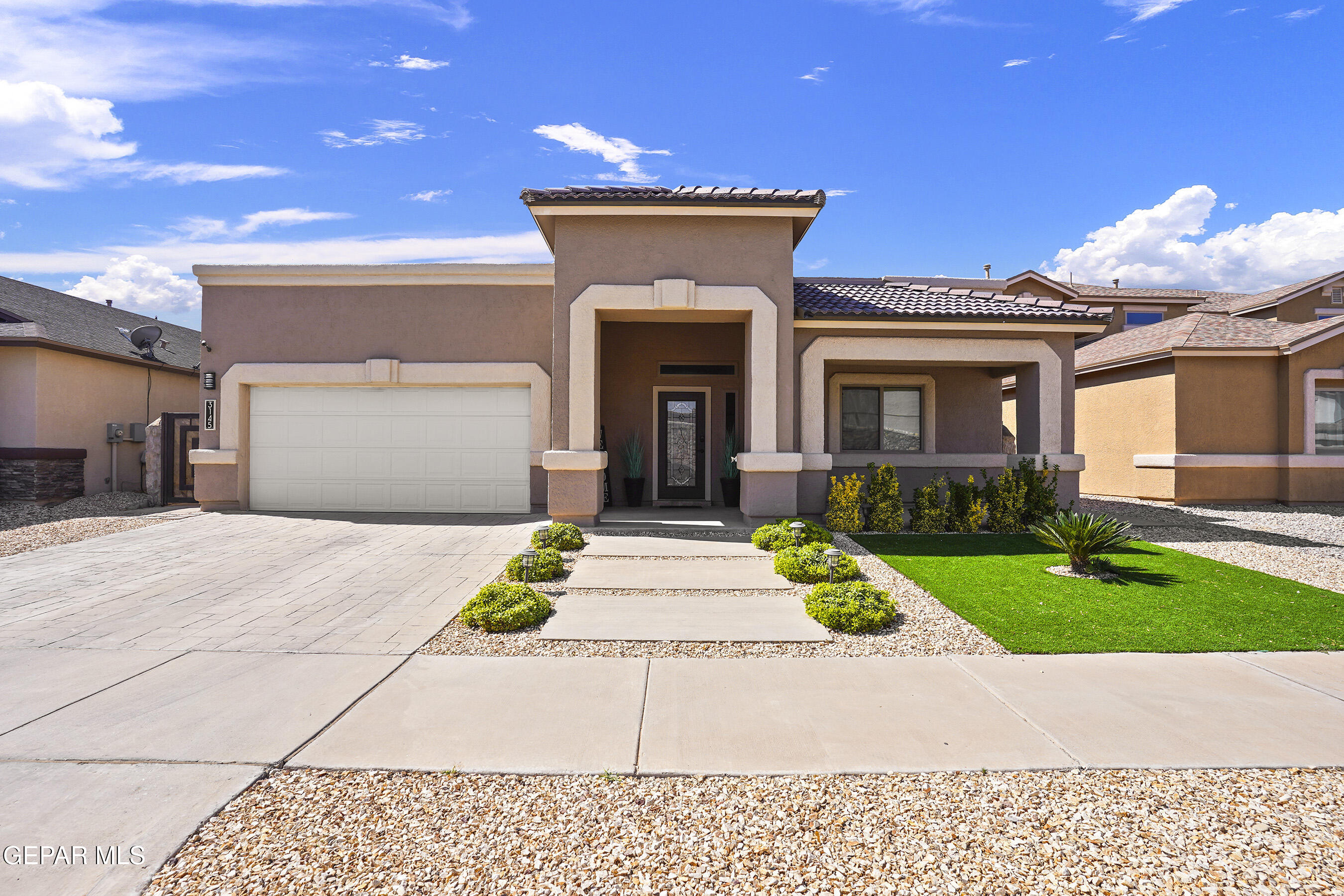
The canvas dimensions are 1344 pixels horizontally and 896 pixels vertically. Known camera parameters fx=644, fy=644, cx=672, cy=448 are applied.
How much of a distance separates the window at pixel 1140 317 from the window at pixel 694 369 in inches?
835

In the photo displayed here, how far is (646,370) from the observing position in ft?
42.9

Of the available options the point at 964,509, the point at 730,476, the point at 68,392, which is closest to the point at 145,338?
the point at 68,392

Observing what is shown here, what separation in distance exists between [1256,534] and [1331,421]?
610 cm

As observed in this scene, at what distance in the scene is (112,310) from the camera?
1922 centimetres

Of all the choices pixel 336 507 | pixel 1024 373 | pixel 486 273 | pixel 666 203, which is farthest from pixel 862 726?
pixel 336 507

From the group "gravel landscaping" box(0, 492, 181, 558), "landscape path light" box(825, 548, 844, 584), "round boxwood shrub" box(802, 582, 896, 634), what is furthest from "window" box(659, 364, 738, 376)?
"gravel landscaping" box(0, 492, 181, 558)

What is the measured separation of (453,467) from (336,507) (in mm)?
2424

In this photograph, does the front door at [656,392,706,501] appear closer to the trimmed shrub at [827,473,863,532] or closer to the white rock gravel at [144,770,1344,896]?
the trimmed shrub at [827,473,863,532]

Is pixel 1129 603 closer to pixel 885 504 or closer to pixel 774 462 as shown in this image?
pixel 885 504

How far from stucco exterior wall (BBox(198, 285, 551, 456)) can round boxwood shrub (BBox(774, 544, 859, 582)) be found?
20.7ft

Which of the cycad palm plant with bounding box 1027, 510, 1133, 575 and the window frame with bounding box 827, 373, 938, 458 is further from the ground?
the window frame with bounding box 827, 373, 938, 458

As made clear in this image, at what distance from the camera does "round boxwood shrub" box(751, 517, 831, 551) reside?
27.9ft

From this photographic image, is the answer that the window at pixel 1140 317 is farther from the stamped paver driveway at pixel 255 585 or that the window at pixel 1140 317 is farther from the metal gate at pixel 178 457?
the metal gate at pixel 178 457

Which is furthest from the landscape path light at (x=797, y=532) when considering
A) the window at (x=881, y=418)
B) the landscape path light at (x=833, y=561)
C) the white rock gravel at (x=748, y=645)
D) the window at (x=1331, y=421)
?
the window at (x=1331, y=421)
